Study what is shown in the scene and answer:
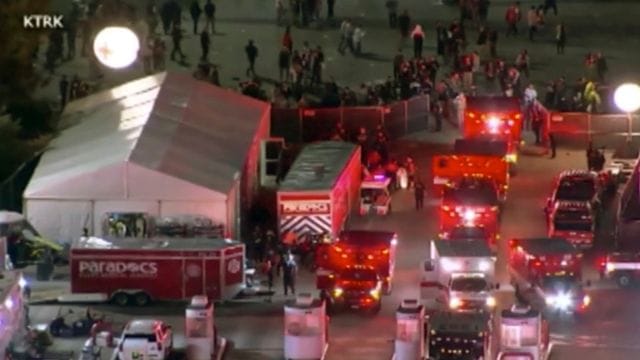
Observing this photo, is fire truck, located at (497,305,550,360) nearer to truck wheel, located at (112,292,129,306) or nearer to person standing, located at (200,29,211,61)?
truck wheel, located at (112,292,129,306)

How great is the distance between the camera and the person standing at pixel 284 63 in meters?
80.0

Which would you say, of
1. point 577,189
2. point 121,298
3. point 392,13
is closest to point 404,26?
point 392,13

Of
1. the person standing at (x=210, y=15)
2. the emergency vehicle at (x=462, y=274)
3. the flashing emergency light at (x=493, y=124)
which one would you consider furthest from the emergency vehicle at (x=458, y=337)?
the person standing at (x=210, y=15)

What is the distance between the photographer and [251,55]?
8144cm

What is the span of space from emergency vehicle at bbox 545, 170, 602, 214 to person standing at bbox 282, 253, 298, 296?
936 cm

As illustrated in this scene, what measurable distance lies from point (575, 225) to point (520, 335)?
11.9m

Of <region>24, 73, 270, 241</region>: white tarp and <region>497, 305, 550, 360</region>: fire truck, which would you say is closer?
<region>497, 305, 550, 360</region>: fire truck

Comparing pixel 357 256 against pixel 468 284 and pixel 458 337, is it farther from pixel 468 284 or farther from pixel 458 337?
pixel 458 337

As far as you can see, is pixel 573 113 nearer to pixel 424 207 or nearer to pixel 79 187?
pixel 424 207

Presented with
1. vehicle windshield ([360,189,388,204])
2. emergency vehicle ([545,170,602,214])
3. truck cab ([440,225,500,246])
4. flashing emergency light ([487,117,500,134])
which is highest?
flashing emergency light ([487,117,500,134])

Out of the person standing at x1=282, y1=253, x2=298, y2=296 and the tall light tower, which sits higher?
the tall light tower

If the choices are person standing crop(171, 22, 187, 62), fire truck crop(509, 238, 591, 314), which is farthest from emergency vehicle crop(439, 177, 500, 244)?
person standing crop(171, 22, 187, 62)

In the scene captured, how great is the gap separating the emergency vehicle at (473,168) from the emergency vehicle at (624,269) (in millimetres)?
7919

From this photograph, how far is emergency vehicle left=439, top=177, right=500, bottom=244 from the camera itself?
214 feet
